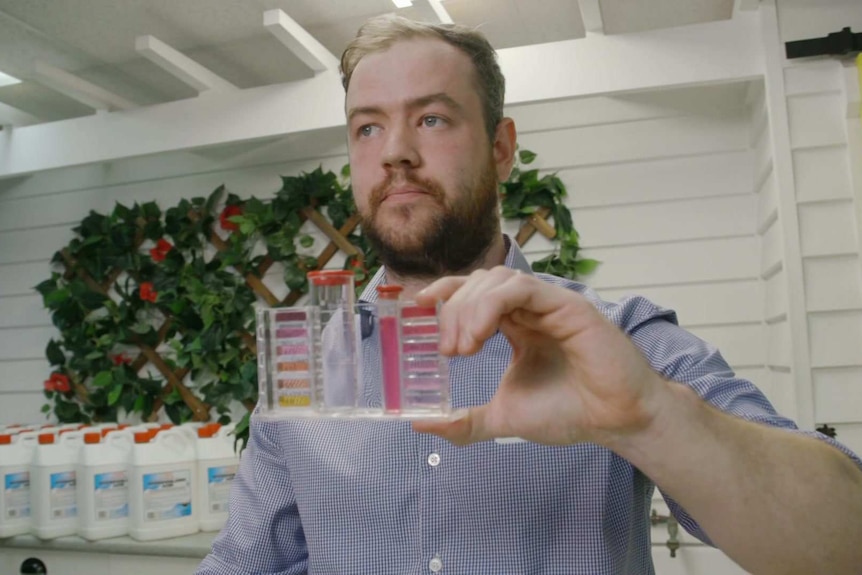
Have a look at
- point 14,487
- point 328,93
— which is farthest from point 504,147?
point 14,487

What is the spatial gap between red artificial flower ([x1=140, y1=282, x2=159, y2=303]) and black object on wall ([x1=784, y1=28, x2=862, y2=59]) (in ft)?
6.62

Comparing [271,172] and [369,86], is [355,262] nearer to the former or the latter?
[271,172]

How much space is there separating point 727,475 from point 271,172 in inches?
79.0

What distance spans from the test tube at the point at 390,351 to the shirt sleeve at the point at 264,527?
0.41m

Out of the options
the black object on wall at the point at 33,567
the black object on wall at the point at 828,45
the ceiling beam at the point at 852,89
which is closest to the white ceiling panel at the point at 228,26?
the black object on wall at the point at 828,45

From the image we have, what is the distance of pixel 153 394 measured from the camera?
2379mm

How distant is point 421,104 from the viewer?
872 millimetres

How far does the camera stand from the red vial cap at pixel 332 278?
63 centimetres

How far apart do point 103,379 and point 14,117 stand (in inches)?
36.6

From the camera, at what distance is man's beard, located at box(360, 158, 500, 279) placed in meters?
0.86

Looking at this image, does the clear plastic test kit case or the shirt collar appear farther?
the shirt collar

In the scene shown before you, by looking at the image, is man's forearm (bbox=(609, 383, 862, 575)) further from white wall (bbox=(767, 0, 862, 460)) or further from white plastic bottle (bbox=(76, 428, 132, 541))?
white plastic bottle (bbox=(76, 428, 132, 541))

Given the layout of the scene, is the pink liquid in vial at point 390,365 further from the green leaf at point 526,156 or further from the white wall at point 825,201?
the green leaf at point 526,156

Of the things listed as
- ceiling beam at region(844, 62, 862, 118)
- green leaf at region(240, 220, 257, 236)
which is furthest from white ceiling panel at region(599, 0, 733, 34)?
green leaf at region(240, 220, 257, 236)
